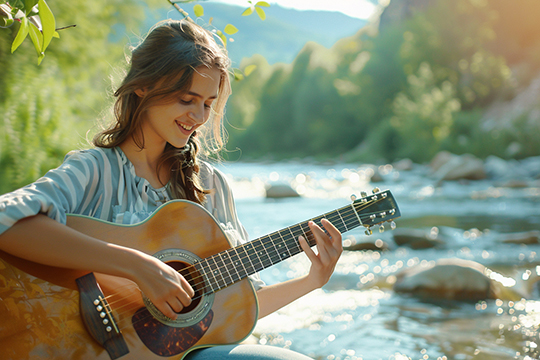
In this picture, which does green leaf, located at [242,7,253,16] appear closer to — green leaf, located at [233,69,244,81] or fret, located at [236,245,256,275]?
green leaf, located at [233,69,244,81]

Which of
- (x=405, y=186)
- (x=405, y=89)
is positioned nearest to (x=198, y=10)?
(x=405, y=186)

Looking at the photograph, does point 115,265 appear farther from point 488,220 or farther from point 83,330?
point 488,220

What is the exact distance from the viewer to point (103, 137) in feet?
5.68

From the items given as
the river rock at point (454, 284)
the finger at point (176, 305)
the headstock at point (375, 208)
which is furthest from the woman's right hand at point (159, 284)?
the river rock at point (454, 284)

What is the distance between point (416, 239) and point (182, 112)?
5779 mm

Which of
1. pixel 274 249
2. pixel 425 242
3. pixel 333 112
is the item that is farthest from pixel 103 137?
pixel 333 112

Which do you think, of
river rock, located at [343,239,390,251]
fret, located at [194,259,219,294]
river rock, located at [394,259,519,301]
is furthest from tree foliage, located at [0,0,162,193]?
river rock, located at [343,239,390,251]

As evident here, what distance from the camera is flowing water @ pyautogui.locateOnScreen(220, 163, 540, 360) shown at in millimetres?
3741

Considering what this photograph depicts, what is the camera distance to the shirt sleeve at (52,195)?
49.1 inches

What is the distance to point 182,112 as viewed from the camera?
167 centimetres

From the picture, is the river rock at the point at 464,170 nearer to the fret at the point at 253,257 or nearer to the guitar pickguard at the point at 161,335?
the fret at the point at 253,257

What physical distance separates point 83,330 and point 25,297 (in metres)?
0.20

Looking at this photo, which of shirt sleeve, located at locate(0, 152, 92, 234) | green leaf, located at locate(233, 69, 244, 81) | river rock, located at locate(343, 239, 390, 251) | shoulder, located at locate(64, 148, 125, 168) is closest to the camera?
shirt sleeve, located at locate(0, 152, 92, 234)

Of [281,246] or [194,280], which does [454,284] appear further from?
[194,280]
